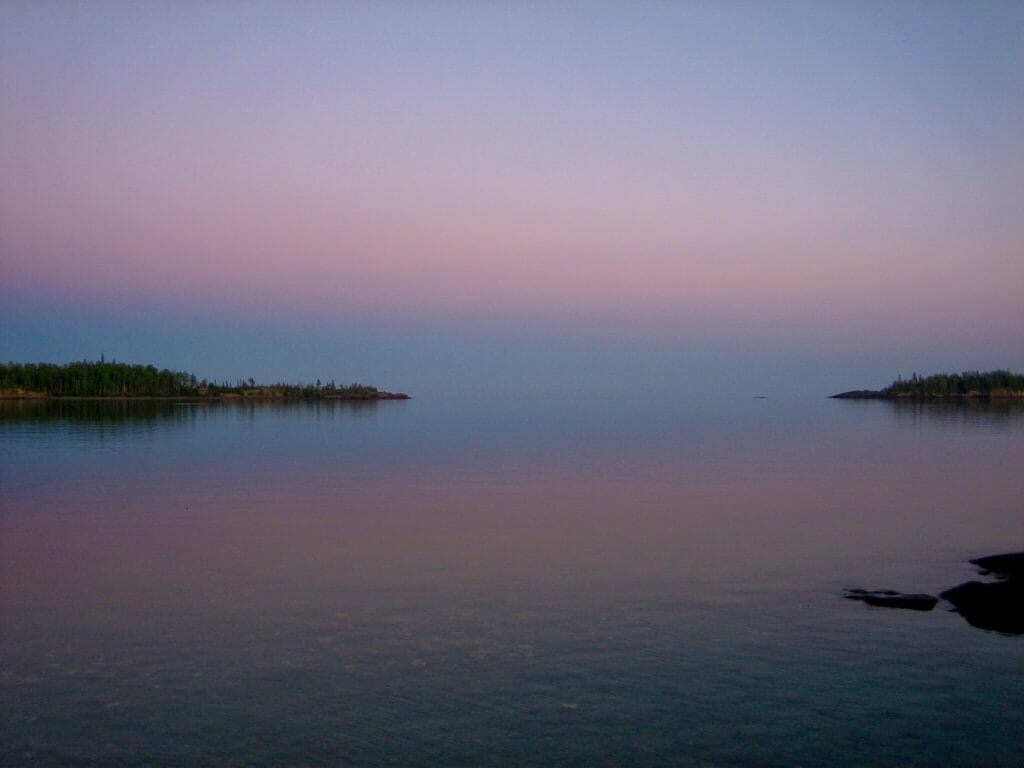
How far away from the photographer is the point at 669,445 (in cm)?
5619

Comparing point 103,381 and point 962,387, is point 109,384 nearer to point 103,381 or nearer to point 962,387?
point 103,381

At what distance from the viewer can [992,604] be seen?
1741 cm

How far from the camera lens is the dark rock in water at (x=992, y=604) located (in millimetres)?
16455

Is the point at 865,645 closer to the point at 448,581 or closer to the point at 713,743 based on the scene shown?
the point at 713,743

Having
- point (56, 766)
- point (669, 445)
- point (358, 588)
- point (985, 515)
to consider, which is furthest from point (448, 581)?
point (669, 445)

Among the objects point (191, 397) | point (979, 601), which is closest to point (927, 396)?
point (191, 397)

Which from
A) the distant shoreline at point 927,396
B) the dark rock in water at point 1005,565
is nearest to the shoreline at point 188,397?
the distant shoreline at point 927,396

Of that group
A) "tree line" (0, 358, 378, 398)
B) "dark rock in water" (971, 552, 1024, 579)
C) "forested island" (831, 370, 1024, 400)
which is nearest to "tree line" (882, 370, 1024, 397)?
"forested island" (831, 370, 1024, 400)

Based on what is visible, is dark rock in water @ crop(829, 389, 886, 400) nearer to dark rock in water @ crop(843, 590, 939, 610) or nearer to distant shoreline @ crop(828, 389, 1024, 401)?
distant shoreline @ crop(828, 389, 1024, 401)

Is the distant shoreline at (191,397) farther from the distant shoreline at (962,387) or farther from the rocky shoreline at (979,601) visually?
the rocky shoreline at (979,601)

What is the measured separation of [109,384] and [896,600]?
13834 cm

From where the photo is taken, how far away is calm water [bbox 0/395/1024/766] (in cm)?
1158

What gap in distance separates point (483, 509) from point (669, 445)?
28557mm

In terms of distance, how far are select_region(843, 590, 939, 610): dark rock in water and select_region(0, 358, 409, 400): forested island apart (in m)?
136
